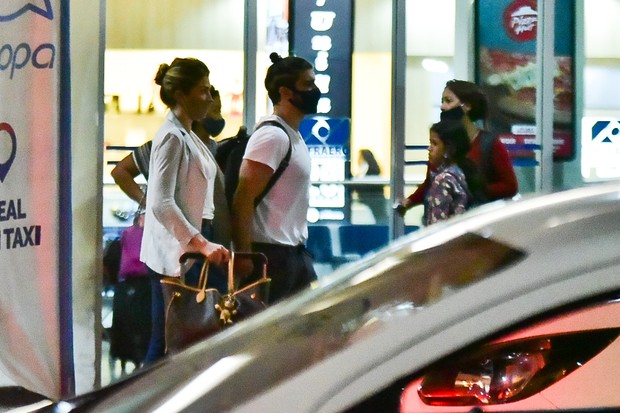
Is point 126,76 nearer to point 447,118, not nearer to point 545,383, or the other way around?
point 447,118

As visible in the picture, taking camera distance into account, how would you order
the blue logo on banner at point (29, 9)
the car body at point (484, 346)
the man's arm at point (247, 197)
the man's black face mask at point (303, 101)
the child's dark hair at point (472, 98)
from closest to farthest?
the car body at point (484, 346) → the blue logo on banner at point (29, 9) → the man's arm at point (247, 197) → the man's black face mask at point (303, 101) → the child's dark hair at point (472, 98)

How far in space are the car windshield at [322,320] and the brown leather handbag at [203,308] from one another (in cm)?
181

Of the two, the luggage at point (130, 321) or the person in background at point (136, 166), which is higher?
the person in background at point (136, 166)

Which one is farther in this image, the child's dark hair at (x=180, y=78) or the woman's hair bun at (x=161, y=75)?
the woman's hair bun at (x=161, y=75)

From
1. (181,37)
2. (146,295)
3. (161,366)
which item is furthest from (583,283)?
(181,37)

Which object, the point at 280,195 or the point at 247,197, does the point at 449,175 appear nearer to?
the point at 280,195

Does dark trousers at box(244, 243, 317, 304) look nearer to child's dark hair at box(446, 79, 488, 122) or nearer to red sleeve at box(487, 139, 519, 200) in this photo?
red sleeve at box(487, 139, 519, 200)

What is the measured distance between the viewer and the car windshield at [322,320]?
7.04ft

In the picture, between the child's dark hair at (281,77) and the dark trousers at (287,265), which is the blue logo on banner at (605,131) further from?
the dark trousers at (287,265)

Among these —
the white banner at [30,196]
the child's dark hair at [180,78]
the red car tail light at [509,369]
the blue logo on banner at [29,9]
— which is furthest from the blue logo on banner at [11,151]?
the red car tail light at [509,369]

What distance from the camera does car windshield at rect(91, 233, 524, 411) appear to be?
7.04 ft

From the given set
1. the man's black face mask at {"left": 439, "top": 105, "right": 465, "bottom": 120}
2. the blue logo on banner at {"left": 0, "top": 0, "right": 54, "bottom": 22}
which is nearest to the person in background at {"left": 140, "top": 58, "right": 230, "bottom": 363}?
the blue logo on banner at {"left": 0, "top": 0, "right": 54, "bottom": 22}

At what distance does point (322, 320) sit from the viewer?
2439mm

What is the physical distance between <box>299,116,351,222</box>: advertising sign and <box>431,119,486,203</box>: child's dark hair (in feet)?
8.54
